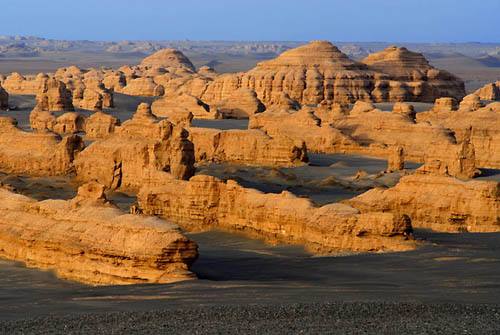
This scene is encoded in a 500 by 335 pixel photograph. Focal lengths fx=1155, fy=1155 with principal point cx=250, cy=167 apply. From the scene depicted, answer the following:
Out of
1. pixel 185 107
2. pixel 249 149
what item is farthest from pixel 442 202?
pixel 185 107

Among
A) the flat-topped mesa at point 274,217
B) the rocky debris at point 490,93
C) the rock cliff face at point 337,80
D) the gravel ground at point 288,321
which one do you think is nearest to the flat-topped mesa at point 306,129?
the rock cliff face at point 337,80

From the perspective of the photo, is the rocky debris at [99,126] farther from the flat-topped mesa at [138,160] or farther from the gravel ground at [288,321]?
the gravel ground at [288,321]

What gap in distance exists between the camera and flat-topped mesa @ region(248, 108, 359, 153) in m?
61.3

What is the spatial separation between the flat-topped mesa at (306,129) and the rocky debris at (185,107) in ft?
35.6

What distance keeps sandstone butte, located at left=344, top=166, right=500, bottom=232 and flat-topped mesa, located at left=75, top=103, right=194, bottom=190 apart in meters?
8.42

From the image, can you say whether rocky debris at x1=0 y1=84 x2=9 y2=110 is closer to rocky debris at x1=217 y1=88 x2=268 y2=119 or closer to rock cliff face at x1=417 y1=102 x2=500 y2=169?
rocky debris at x1=217 y1=88 x2=268 y2=119

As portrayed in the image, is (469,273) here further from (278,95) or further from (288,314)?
(278,95)

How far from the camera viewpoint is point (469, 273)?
75.6 ft

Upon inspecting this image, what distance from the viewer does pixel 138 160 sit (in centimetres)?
4300

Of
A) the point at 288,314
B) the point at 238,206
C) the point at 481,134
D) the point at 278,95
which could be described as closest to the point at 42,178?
the point at 238,206

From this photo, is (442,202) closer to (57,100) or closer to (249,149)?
(249,149)

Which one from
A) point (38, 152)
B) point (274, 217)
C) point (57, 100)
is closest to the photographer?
point (274, 217)

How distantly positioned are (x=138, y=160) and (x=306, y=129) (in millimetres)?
22094

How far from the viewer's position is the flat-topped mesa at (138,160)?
4053 centimetres
